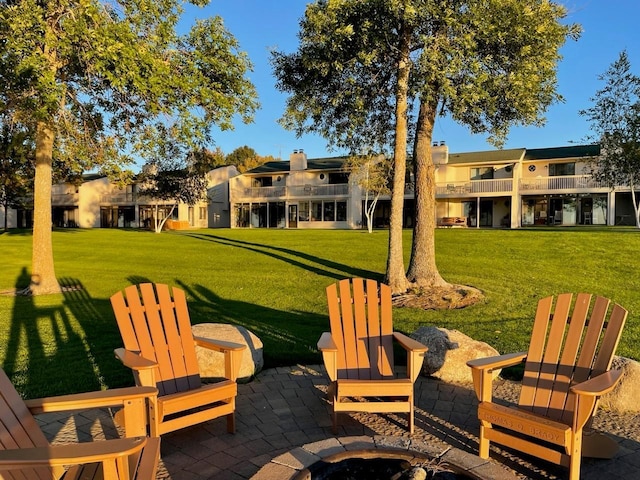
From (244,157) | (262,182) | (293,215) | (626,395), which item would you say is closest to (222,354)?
(626,395)

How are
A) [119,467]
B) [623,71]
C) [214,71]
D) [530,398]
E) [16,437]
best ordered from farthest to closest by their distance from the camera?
[623,71] < [214,71] < [530,398] < [16,437] < [119,467]

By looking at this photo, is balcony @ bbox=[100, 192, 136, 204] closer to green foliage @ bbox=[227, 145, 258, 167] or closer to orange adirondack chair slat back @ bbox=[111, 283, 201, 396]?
green foliage @ bbox=[227, 145, 258, 167]

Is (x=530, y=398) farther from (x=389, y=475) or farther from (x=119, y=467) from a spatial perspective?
(x=119, y=467)

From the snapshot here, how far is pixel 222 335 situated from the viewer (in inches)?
193

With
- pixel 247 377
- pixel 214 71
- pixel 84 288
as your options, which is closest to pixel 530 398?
pixel 247 377

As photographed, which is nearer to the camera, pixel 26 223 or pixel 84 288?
pixel 84 288

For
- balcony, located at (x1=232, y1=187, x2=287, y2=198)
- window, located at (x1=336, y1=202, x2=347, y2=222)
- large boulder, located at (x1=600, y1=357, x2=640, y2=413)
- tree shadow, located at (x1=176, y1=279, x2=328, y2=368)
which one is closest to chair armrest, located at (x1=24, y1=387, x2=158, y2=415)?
tree shadow, located at (x1=176, y1=279, x2=328, y2=368)

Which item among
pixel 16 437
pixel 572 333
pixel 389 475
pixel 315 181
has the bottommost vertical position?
pixel 389 475

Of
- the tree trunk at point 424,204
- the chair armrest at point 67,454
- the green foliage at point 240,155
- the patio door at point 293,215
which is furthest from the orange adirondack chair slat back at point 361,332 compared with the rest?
the green foliage at point 240,155

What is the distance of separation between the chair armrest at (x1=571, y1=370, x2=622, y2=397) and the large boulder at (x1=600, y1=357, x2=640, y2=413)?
1.34 m

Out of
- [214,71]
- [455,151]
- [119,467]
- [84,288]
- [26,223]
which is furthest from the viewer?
[26,223]

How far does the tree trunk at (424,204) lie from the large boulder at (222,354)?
5816 millimetres

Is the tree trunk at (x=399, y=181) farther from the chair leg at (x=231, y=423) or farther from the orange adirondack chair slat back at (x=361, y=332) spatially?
the chair leg at (x=231, y=423)

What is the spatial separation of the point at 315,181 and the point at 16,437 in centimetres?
3468
